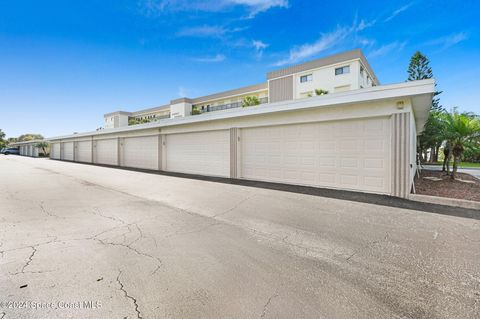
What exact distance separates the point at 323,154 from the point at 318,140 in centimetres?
58

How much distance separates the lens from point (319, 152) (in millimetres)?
8250

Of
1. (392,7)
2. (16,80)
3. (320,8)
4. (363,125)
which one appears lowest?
(363,125)

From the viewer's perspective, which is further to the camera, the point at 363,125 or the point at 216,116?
the point at 216,116

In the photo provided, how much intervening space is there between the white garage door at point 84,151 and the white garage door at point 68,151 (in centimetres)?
250

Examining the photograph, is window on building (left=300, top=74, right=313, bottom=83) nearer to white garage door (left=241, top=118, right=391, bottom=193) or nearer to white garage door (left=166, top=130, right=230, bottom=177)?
white garage door (left=166, top=130, right=230, bottom=177)

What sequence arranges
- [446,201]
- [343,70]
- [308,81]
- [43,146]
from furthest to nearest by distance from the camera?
[43,146]
[308,81]
[343,70]
[446,201]

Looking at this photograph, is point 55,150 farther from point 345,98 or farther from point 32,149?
point 345,98

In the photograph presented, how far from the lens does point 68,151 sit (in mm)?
28344

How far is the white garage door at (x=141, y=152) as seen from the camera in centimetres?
1534

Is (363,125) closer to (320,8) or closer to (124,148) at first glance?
(320,8)

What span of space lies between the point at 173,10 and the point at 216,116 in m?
6.15

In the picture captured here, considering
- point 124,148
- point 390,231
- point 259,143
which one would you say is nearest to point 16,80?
point 124,148

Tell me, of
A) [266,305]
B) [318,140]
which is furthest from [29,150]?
[266,305]

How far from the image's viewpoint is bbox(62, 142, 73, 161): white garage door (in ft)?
90.2
